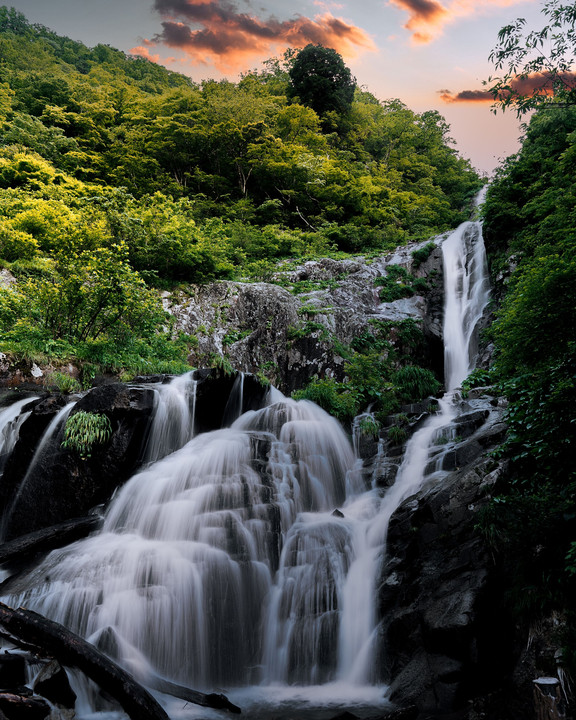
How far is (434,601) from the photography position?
15.3 feet

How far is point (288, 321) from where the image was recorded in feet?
43.6

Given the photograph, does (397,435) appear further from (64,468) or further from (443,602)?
(64,468)

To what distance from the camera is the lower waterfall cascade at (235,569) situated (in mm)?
4883

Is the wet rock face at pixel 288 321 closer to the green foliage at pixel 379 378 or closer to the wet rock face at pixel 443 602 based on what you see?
the green foliage at pixel 379 378

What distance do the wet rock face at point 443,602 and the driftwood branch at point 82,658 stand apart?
2535mm

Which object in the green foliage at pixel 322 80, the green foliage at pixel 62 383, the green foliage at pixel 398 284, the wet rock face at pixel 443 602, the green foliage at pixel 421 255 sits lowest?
the wet rock face at pixel 443 602

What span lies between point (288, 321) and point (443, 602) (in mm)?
9722

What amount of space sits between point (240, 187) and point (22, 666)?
23.8 m

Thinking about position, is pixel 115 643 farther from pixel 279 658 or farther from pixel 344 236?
pixel 344 236

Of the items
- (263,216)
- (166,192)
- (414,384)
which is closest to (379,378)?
(414,384)

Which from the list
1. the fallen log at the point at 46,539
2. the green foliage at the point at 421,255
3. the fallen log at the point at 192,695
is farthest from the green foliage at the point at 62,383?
the green foliage at the point at 421,255

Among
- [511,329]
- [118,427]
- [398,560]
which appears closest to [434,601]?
[398,560]

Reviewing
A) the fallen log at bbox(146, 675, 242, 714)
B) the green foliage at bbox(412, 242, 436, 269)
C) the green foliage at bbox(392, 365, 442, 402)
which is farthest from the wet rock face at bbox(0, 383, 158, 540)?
the green foliage at bbox(412, 242, 436, 269)

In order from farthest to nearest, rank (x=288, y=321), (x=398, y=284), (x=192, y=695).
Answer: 1. (x=398, y=284)
2. (x=288, y=321)
3. (x=192, y=695)
